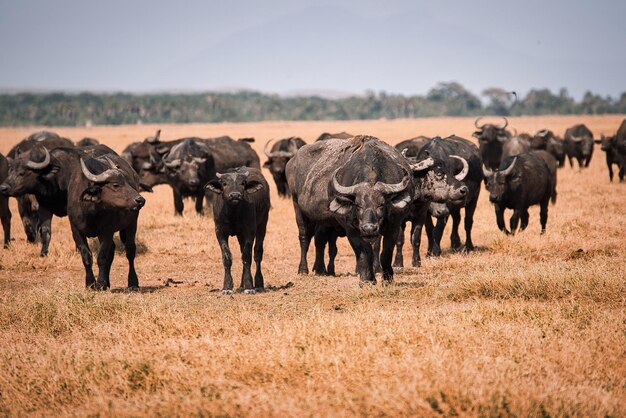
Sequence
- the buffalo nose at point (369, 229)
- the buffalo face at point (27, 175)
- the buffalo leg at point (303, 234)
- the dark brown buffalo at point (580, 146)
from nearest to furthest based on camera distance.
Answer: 1. the buffalo nose at point (369, 229)
2. the buffalo leg at point (303, 234)
3. the buffalo face at point (27, 175)
4. the dark brown buffalo at point (580, 146)

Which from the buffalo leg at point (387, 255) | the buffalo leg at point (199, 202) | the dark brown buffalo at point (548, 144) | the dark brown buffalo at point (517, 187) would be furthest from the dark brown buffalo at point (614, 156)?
the buffalo leg at point (387, 255)

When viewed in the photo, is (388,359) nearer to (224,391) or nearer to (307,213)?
(224,391)

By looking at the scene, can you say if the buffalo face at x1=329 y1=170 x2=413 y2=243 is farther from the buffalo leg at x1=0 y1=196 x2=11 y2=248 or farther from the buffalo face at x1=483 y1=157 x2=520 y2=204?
the buffalo leg at x1=0 y1=196 x2=11 y2=248

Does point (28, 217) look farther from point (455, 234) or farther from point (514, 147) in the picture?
point (514, 147)

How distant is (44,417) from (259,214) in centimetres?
566

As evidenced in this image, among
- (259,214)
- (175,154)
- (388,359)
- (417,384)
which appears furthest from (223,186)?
(175,154)

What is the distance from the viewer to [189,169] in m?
20.1

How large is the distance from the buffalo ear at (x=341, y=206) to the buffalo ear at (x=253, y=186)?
1.36 m

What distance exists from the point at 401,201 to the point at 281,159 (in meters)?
13.9

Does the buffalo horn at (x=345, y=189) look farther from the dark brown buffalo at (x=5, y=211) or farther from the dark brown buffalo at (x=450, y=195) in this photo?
the dark brown buffalo at (x=5, y=211)

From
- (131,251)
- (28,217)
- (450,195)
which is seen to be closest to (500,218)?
(450,195)

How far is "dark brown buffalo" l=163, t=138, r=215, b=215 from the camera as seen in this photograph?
20.1m

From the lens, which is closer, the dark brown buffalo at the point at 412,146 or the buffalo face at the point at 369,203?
the buffalo face at the point at 369,203

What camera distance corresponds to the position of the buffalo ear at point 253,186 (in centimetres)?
1113
